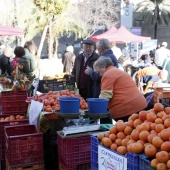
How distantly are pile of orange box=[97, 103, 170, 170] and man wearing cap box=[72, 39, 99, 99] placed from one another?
2.93m

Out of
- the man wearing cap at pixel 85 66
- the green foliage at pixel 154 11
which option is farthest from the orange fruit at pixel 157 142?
the green foliage at pixel 154 11

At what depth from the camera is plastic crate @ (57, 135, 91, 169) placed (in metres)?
3.47

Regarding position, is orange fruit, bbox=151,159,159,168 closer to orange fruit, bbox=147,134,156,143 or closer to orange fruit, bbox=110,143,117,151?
orange fruit, bbox=147,134,156,143

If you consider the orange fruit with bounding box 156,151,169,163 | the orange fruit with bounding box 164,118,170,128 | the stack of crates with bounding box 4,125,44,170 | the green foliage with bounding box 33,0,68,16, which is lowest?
the stack of crates with bounding box 4,125,44,170

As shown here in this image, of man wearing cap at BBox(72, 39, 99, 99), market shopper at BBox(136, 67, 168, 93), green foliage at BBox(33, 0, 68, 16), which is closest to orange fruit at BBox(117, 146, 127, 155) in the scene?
man wearing cap at BBox(72, 39, 99, 99)

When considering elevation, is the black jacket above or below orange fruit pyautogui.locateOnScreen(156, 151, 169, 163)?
above

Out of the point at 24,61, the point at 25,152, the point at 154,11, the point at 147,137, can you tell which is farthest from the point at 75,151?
the point at 154,11

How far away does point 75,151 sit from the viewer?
11.5ft

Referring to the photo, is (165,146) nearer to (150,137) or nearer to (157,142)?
(157,142)

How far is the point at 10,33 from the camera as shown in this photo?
1041 cm

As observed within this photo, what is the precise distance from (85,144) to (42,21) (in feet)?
55.1

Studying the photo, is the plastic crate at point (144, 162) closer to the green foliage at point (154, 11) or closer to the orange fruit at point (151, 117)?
the orange fruit at point (151, 117)

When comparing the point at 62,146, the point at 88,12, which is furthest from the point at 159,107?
the point at 88,12

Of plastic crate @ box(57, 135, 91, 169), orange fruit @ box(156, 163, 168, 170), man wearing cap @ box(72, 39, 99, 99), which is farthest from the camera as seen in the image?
man wearing cap @ box(72, 39, 99, 99)
